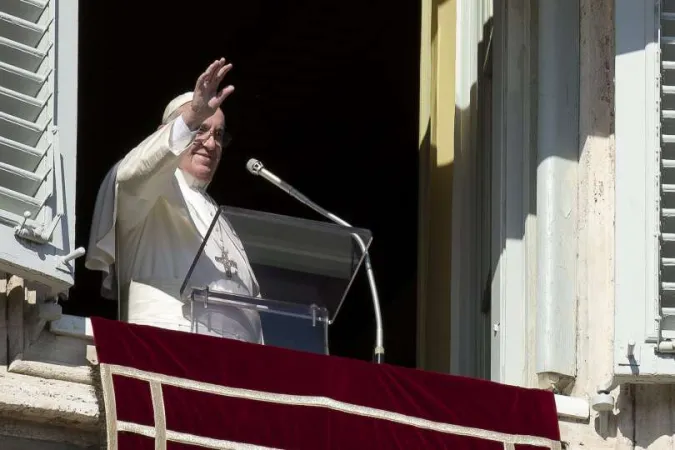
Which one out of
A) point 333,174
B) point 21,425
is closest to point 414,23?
point 333,174

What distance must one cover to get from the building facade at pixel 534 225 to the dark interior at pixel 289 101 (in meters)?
2.84

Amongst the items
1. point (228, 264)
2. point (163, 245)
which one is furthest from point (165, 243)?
point (228, 264)

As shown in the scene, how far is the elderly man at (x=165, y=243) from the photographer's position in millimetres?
7520

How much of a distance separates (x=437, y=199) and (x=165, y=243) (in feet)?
5.10

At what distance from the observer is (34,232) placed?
6930 millimetres

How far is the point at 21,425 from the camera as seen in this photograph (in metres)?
6.92

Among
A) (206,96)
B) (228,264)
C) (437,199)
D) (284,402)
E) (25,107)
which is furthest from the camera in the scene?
(437,199)

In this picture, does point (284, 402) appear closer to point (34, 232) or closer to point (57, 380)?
point (57, 380)

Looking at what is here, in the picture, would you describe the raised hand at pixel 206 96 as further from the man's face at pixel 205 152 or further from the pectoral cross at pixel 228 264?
the man's face at pixel 205 152

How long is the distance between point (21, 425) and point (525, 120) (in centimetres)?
207

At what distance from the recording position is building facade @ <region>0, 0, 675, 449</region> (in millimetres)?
6992

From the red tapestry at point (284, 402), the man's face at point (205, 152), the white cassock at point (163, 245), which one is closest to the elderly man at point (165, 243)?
the white cassock at point (163, 245)

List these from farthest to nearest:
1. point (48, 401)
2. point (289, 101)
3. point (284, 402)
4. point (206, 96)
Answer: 1. point (289, 101)
2. point (206, 96)
3. point (284, 402)
4. point (48, 401)

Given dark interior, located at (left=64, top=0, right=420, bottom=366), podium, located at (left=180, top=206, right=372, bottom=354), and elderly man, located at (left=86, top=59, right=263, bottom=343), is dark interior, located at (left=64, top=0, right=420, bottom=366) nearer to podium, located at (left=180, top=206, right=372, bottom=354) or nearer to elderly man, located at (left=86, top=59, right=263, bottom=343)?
elderly man, located at (left=86, top=59, right=263, bottom=343)
